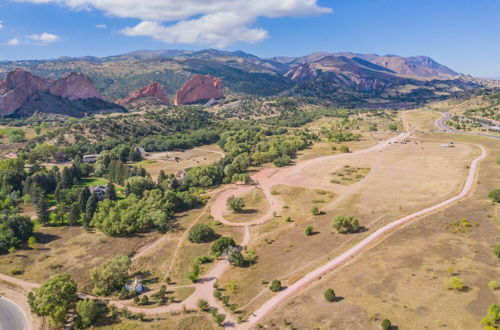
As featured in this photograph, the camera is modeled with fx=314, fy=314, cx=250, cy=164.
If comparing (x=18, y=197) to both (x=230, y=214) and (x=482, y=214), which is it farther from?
(x=482, y=214)

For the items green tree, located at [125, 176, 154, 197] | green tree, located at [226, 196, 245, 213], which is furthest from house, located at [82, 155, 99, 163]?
green tree, located at [226, 196, 245, 213]

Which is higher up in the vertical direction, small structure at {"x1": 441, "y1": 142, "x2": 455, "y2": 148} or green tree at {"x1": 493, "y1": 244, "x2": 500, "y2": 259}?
small structure at {"x1": 441, "y1": 142, "x2": 455, "y2": 148}

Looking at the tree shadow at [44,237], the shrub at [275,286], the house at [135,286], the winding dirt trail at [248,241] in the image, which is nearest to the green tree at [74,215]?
the tree shadow at [44,237]

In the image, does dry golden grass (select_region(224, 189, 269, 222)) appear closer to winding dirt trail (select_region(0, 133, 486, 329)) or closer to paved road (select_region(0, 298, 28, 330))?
winding dirt trail (select_region(0, 133, 486, 329))

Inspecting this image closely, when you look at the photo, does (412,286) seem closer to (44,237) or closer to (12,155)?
(44,237)

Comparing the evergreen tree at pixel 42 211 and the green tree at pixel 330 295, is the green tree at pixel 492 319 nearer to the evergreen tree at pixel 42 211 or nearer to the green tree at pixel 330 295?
the green tree at pixel 330 295

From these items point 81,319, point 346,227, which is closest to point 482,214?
point 346,227

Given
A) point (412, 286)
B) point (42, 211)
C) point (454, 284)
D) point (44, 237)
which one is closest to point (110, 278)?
point (44, 237)
